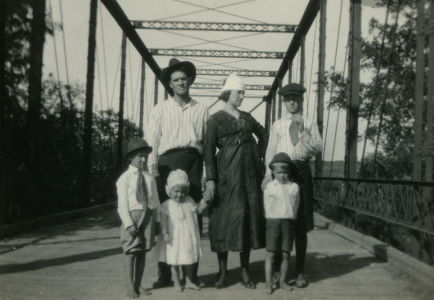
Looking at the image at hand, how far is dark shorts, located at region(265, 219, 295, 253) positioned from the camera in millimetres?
4371

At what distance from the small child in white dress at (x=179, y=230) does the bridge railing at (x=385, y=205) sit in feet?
9.46

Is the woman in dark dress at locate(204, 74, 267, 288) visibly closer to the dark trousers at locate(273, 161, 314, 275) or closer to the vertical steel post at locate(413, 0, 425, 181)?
the dark trousers at locate(273, 161, 314, 275)

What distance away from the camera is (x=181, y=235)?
14.1 feet

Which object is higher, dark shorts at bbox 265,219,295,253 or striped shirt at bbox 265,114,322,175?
striped shirt at bbox 265,114,322,175

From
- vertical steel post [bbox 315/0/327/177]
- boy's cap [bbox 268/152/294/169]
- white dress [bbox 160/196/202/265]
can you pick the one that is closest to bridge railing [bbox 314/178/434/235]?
boy's cap [bbox 268/152/294/169]

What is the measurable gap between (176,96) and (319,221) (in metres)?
6.53

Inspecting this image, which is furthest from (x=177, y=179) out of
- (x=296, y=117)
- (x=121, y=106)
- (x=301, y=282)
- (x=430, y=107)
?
(x=121, y=106)

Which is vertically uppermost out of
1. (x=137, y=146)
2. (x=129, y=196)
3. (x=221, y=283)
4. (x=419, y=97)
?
(x=419, y=97)

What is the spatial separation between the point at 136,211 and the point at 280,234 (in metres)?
1.12

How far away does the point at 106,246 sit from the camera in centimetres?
699

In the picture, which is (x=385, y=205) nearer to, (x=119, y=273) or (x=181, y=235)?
(x=119, y=273)

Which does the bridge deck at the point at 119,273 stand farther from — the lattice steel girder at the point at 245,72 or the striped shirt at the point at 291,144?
the lattice steel girder at the point at 245,72

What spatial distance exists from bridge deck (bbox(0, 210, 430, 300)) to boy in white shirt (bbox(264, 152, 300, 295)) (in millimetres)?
261

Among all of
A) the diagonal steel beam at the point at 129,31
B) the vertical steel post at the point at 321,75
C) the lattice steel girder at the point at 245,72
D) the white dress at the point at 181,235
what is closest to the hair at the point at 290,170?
the white dress at the point at 181,235
